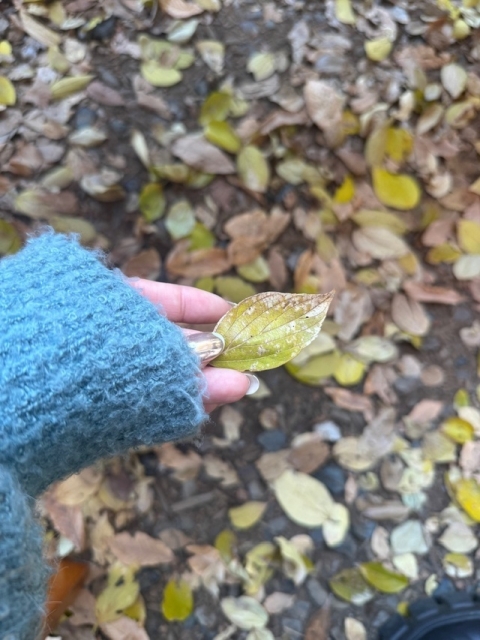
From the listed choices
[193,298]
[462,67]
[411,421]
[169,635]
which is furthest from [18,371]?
[462,67]

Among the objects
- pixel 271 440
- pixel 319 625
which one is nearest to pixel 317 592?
pixel 319 625

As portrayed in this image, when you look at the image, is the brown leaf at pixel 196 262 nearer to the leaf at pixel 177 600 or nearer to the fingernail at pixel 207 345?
the fingernail at pixel 207 345

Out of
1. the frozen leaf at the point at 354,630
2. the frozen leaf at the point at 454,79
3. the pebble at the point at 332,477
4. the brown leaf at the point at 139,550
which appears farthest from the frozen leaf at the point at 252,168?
the frozen leaf at the point at 354,630

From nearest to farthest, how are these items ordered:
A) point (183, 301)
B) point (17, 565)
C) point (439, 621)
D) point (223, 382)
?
point (17, 565), point (223, 382), point (183, 301), point (439, 621)

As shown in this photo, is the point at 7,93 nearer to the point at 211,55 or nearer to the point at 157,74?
the point at 157,74

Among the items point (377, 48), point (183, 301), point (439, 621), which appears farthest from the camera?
point (377, 48)

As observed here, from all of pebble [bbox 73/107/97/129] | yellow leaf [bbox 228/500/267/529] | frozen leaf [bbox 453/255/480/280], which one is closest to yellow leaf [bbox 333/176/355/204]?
frozen leaf [bbox 453/255/480/280]
